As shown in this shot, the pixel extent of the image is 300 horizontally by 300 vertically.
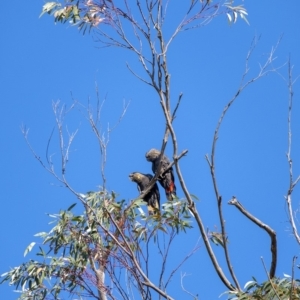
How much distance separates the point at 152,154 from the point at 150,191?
1.30m

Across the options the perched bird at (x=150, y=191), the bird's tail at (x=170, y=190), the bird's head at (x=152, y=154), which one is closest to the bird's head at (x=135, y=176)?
the perched bird at (x=150, y=191)

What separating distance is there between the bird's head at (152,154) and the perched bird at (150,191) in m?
0.39

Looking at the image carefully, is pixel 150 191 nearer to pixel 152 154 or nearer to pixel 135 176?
pixel 135 176

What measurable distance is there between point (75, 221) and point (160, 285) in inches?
81.5

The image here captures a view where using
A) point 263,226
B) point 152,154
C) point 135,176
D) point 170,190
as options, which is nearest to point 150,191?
point 170,190

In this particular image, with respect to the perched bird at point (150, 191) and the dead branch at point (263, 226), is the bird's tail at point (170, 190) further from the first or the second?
the dead branch at point (263, 226)

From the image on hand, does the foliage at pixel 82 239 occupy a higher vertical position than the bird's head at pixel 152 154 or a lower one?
lower

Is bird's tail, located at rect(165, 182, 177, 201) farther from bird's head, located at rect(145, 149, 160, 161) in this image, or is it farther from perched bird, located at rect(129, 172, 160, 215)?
bird's head, located at rect(145, 149, 160, 161)

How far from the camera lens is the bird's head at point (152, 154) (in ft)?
36.6

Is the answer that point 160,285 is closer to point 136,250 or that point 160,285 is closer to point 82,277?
point 136,250

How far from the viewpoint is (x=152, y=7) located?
7516 millimetres

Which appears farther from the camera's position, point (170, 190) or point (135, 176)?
point (135, 176)

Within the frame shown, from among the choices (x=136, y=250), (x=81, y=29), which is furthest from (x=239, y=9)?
(x=136, y=250)

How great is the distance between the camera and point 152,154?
36.8ft
